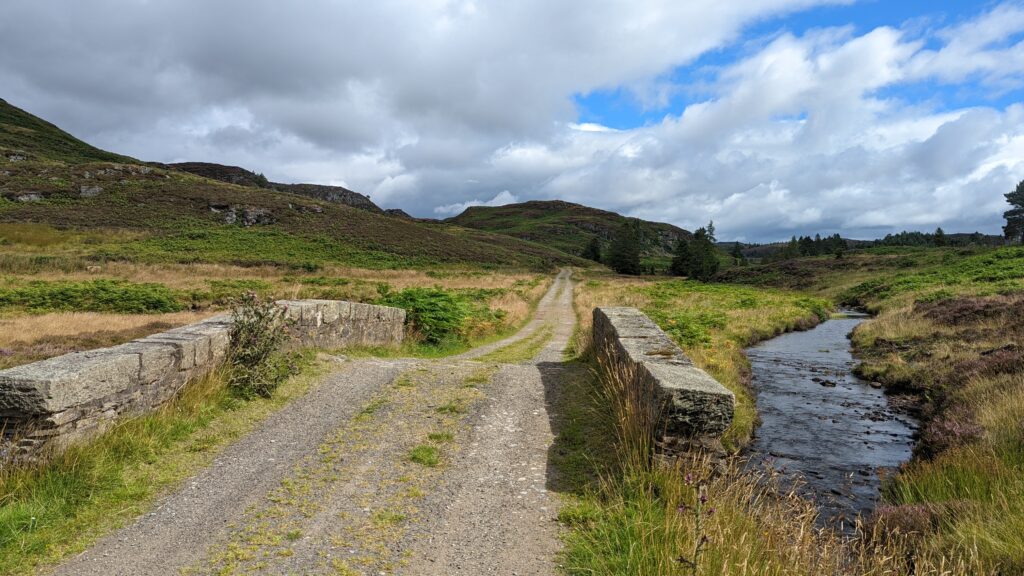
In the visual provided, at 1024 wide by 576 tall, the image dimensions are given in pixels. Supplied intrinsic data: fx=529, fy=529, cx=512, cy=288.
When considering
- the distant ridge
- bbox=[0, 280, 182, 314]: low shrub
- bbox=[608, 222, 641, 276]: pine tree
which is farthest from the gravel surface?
the distant ridge

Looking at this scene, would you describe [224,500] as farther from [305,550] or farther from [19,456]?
[19,456]

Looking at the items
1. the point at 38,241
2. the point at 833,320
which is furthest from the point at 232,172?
the point at 833,320

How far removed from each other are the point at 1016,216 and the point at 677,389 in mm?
115513

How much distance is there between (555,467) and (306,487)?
2599 mm

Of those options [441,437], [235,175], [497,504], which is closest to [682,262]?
[441,437]

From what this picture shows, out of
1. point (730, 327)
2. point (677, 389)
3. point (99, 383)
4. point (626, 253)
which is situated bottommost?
point (730, 327)

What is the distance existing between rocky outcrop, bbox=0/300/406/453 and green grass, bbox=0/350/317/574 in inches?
7.2

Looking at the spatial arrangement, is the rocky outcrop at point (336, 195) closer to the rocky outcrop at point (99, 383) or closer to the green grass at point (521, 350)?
the green grass at point (521, 350)

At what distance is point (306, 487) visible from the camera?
514 centimetres

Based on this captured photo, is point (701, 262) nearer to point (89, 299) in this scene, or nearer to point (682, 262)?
point (682, 262)

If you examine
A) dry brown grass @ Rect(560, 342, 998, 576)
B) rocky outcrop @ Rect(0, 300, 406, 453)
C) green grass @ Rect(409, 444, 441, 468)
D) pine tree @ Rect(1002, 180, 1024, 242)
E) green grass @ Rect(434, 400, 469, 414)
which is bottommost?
green grass @ Rect(409, 444, 441, 468)

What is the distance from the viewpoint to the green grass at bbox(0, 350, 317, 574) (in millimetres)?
4027

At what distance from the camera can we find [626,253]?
85500 mm

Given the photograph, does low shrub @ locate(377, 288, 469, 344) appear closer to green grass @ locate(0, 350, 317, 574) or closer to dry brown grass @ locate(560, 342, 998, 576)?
green grass @ locate(0, 350, 317, 574)
